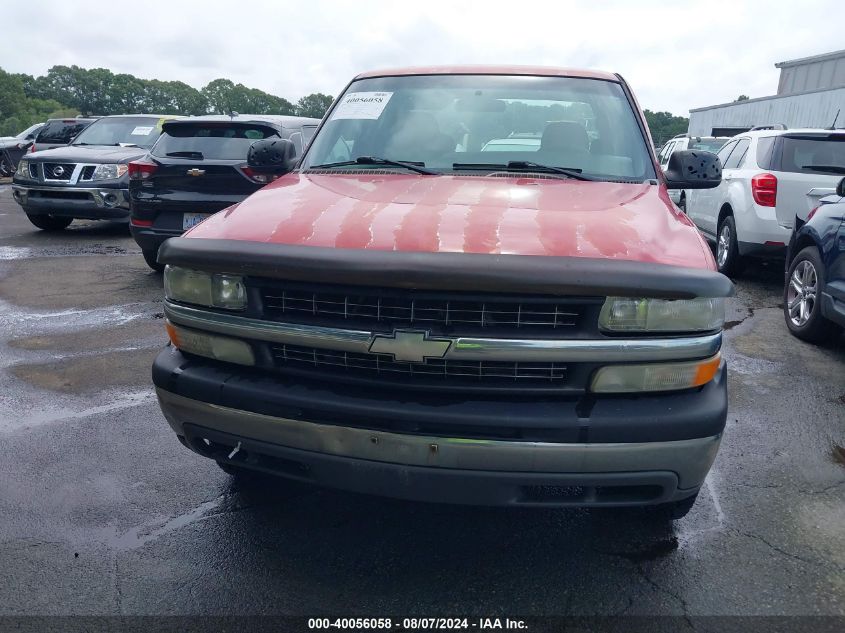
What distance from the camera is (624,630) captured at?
2295mm

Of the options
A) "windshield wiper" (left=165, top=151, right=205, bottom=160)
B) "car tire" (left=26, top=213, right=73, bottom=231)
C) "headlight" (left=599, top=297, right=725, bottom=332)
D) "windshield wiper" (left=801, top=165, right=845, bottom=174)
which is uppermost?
"windshield wiper" (left=165, top=151, right=205, bottom=160)

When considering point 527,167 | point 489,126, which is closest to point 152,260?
point 489,126

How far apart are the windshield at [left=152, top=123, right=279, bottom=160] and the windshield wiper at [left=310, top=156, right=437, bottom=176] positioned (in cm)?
357

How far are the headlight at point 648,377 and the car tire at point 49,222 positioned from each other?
1076cm

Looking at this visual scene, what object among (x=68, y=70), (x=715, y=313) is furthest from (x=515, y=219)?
(x=68, y=70)

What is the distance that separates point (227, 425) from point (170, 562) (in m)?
0.65

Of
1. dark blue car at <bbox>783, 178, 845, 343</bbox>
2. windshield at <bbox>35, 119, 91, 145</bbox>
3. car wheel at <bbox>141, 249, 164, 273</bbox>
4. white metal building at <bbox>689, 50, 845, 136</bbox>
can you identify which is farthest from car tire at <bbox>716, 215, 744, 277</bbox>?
windshield at <bbox>35, 119, 91, 145</bbox>

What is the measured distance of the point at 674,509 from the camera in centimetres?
275

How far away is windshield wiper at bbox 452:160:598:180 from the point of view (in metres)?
3.25

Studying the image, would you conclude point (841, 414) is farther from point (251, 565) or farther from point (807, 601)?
point (251, 565)

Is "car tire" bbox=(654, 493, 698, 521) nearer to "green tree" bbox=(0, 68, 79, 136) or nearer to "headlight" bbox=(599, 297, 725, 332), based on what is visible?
"headlight" bbox=(599, 297, 725, 332)

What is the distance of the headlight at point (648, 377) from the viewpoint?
2.21m

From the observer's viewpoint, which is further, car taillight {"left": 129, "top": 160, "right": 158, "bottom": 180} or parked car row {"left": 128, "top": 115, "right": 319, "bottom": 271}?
car taillight {"left": 129, "top": 160, "right": 158, "bottom": 180}

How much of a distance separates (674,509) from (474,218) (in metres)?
1.35
